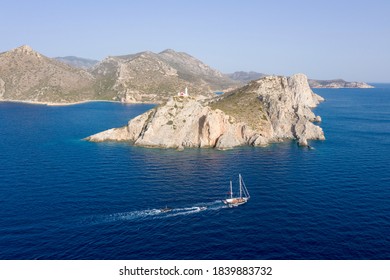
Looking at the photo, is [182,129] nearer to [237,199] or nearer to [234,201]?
[237,199]

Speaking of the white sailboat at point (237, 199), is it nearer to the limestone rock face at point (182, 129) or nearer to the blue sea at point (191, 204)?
the blue sea at point (191, 204)

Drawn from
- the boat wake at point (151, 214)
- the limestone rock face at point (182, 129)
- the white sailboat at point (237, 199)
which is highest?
the limestone rock face at point (182, 129)

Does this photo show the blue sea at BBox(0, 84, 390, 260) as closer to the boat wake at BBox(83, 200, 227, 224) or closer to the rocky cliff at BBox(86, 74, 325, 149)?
the boat wake at BBox(83, 200, 227, 224)

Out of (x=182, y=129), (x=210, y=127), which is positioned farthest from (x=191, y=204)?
(x=182, y=129)

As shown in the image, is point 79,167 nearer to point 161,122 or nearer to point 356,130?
point 161,122

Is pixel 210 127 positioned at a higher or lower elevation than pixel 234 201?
higher

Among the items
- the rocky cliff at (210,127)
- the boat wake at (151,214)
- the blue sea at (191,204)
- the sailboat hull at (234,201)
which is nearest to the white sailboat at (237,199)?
the sailboat hull at (234,201)
